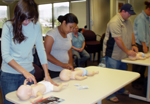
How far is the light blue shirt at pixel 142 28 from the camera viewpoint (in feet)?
9.88

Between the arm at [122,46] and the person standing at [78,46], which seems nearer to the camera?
the arm at [122,46]

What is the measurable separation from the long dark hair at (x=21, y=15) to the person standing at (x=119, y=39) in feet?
4.69

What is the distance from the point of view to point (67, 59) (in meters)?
2.07

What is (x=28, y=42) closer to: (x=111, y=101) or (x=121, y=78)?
(x=121, y=78)

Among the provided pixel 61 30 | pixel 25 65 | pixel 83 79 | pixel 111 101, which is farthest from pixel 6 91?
pixel 111 101

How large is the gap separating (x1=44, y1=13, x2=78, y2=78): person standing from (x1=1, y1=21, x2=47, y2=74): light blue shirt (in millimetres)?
381

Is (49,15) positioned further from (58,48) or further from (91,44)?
(58,48)

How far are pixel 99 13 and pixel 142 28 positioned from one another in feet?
10.2

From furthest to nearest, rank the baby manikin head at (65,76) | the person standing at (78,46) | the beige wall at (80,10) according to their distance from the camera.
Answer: the beige wall at (80,10) < the person standing at (78,46) < the baby manikin head at (65,76)

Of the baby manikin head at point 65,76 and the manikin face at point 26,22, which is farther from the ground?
the manikin face at point 26,22

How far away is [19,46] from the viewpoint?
1.40 meters

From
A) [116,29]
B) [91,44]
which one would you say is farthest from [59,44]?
[91,44]

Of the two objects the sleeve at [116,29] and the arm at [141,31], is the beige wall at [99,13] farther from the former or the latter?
the sleeve at [116,29]

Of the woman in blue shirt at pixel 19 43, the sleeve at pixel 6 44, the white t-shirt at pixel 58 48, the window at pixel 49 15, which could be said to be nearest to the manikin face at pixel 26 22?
the woman in blue shirt at pixel 19 43
